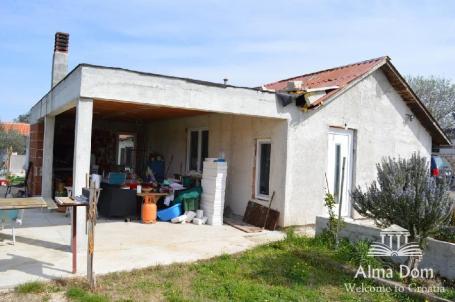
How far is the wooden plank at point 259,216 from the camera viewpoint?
30.7 ft

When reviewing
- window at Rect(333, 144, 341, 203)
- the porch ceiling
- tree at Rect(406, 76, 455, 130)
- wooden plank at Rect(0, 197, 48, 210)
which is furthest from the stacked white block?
tree at Rect(406, 76, 455, 130)

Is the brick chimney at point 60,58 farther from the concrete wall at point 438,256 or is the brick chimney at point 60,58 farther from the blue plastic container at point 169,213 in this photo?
the concrete wall at point 438,256

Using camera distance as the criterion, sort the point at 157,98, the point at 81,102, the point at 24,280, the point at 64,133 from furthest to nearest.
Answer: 1. the point at 64,133
2. the point at 157,98
3. the point at 81,102
4. the point at 24,280

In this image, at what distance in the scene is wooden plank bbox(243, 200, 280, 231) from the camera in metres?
9.36

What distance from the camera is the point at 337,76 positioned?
1123 cm

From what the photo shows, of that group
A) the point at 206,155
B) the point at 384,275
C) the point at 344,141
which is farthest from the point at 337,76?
the point at 384,275

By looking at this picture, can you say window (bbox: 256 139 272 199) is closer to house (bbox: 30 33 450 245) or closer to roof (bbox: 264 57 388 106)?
house (bbox: 30 33 450 245)

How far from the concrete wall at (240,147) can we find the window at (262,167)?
0.49ft

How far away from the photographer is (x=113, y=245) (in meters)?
7.39

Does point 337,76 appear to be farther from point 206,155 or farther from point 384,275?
point 384,275

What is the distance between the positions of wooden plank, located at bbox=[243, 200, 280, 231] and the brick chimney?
7120 millimetres

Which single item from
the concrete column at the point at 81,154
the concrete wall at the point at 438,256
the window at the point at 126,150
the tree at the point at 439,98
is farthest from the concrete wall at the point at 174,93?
the tree at the point at 439,98

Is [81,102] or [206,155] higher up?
[81,102]

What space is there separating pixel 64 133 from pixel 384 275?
13.6 m
